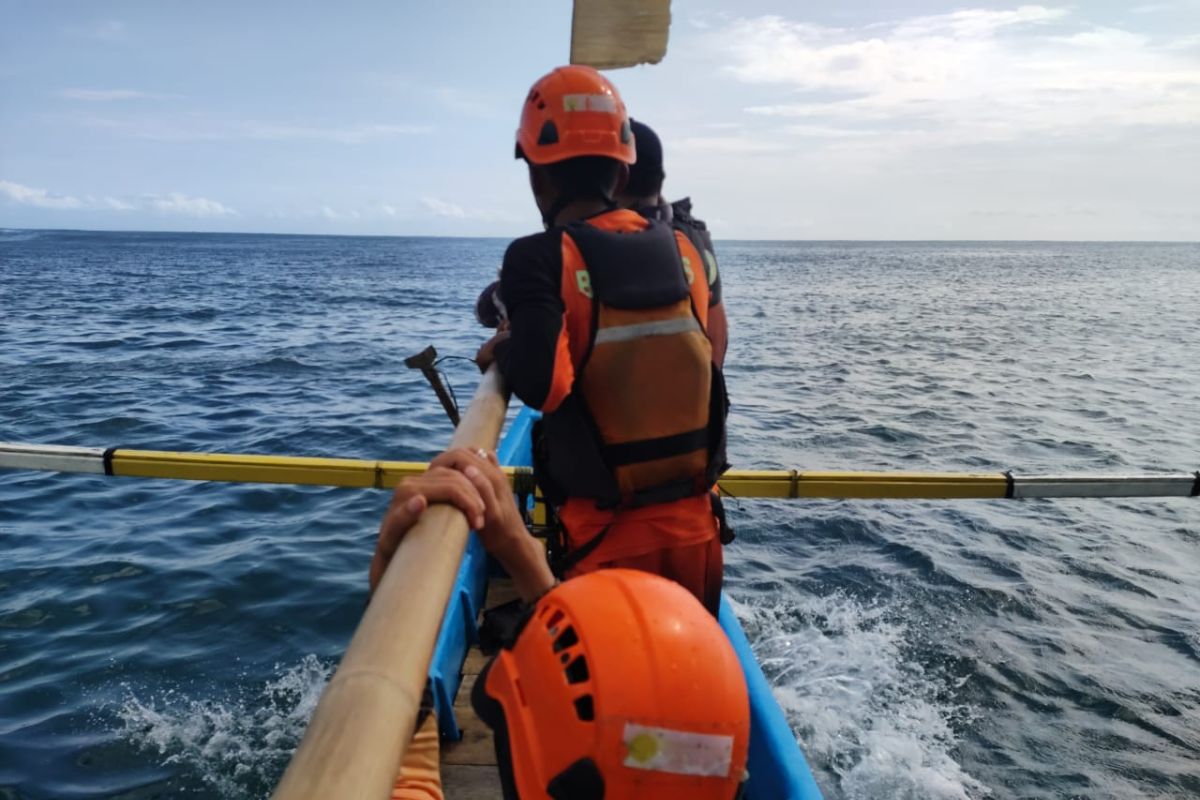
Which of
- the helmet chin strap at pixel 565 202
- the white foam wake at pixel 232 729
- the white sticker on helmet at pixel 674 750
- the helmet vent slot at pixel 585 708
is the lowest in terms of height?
the white foam wake at pixel 232 729

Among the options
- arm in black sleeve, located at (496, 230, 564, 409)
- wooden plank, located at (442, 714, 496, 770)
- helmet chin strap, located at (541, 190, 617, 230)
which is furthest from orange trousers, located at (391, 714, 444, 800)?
helmet chin strap, located at (541, 190, 617, 230)

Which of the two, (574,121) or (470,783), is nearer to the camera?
(574,121)

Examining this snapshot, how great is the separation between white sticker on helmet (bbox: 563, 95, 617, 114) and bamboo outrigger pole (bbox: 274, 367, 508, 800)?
64.1 inches

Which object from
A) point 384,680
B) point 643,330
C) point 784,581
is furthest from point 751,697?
point 784,581

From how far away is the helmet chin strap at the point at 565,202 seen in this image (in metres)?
2.80

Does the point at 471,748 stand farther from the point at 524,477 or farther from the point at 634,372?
the point at 634,372

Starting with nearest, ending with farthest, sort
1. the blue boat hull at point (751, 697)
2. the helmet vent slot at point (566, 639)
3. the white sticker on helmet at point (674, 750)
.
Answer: the white sticker on helmet at point (674, 750), the helmet vent slot at point (566, 639), the blue boat hull at point (751, 697)

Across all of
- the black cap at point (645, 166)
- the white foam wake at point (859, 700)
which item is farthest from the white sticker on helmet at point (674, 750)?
the white foam wake at point (859, 700)

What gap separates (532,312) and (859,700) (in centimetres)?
501

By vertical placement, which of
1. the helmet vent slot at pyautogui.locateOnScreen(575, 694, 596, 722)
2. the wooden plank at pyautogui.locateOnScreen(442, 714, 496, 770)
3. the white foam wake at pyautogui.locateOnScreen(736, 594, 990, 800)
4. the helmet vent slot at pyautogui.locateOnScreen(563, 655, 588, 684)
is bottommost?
the white foam wake at pyautogui.locateOnScreen(736, 594, 990, 800)

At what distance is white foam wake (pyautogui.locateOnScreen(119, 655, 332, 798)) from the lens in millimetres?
5090

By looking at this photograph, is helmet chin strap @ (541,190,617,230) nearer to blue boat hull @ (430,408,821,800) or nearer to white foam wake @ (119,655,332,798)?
blue boat hull @ (430,408,821,800)

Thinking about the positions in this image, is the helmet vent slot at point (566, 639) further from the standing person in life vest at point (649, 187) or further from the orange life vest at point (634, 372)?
the standing person in life vest at point (649, 187)

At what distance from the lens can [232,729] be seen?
18.2 ft
